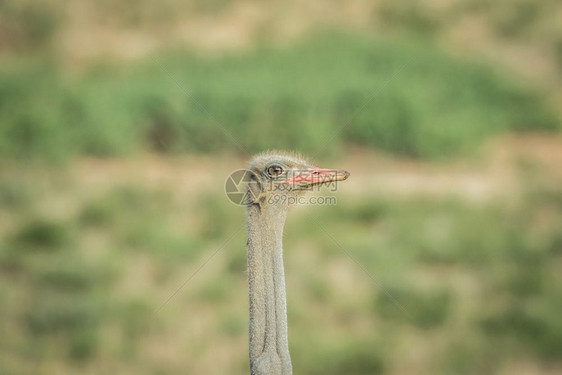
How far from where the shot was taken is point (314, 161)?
1340 centimetres

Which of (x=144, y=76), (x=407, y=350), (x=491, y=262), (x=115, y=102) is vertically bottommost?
(x=407, y=350)

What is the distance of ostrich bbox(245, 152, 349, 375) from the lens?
338 cm

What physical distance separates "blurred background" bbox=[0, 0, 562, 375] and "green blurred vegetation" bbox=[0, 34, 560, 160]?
44 millimetres

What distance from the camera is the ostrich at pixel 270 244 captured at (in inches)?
133

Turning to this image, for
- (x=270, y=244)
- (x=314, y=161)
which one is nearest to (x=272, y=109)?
(x=314, y=161)

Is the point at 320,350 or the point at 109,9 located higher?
the point at 109,9

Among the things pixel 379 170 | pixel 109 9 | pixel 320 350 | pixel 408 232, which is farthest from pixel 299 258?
pixel 109 9

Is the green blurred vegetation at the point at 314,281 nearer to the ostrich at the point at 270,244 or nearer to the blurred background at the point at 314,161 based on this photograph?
the blurred background at the point at 314,161

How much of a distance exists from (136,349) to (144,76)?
10365mm

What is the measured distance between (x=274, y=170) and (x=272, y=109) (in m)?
11.1

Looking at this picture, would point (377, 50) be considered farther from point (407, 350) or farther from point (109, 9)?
point (407, 350)

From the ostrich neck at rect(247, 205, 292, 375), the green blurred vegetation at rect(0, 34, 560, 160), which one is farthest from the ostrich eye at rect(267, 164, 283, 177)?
the green blurred vegetation at rect(0, 34, 560, 160)

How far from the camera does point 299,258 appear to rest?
9781 millimetres

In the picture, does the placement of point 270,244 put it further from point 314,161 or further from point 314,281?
point 314,161
